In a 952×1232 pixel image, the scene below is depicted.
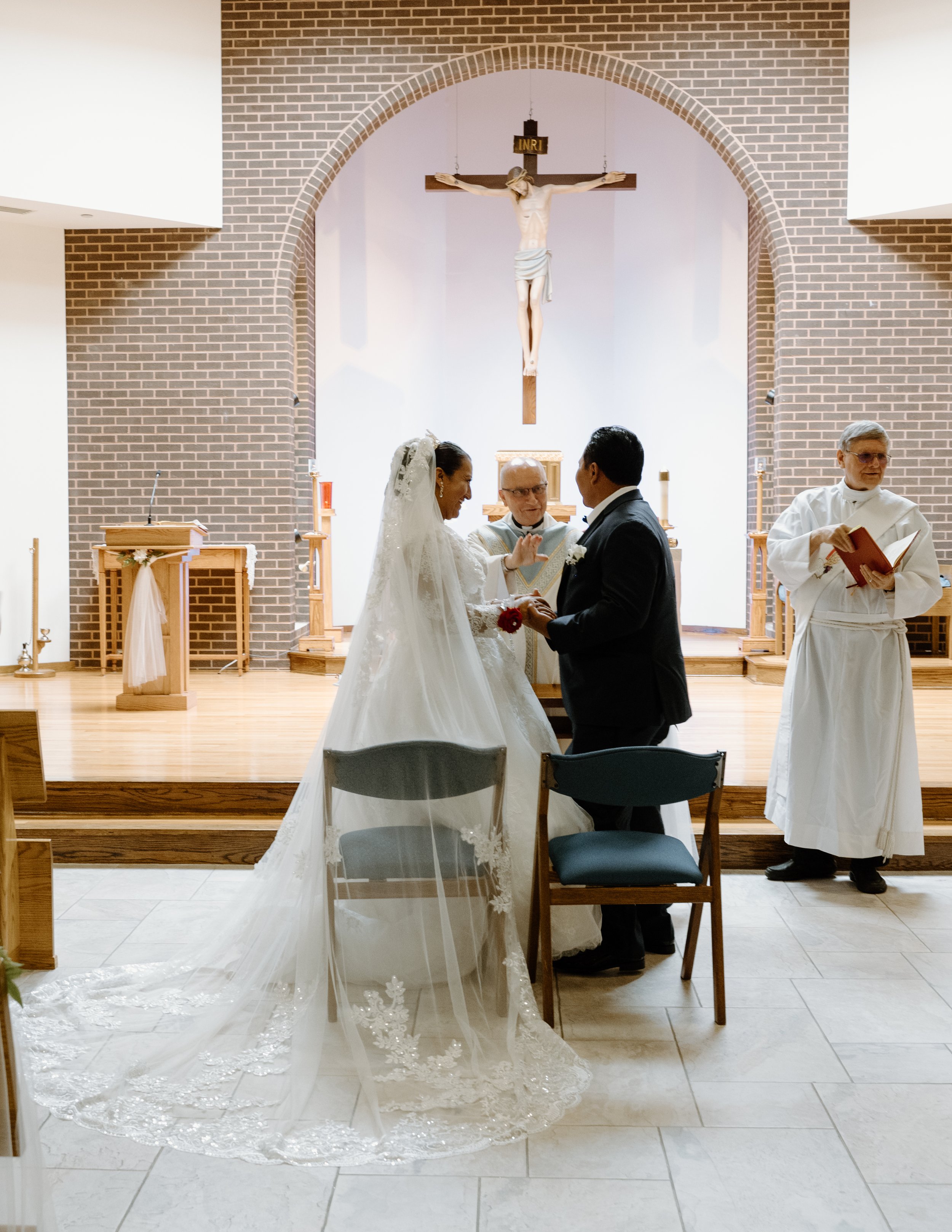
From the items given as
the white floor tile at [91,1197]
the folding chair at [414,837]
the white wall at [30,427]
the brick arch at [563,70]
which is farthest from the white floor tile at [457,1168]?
the brick arch at [563,70]

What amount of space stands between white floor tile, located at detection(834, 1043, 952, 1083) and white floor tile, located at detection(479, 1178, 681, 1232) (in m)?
0.74

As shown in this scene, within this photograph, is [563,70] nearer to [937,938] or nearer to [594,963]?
[937,938]

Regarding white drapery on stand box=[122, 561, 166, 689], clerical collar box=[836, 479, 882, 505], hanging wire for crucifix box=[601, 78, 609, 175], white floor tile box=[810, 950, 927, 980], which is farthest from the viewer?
hanging wire for crucifix box=[601, 78, 609, 175]

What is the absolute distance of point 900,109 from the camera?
7859 mm

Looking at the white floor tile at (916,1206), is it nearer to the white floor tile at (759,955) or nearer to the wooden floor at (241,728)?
the white floor tile at (759,955)

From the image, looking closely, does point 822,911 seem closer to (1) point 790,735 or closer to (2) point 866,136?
(1) point 790,735

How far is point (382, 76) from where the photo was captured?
26.9ft

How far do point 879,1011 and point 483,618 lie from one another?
5.07ft

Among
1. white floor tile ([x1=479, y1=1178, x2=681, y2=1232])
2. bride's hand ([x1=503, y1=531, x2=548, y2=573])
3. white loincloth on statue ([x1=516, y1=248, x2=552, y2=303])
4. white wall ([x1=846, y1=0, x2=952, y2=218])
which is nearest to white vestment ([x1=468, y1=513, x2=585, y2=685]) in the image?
bride's hand ([x1=503, y1=531, x2=548, y2=573])

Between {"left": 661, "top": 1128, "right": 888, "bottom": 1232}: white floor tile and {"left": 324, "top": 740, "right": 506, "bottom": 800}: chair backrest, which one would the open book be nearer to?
{"left": 324, "top": 740, "right": 506, "bottom": 800}: chair backrest

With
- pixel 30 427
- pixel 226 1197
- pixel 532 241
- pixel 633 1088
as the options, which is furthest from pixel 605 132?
pixel 226 1197

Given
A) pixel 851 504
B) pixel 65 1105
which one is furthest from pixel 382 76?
pixel 65 1105

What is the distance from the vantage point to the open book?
3957 millimetres

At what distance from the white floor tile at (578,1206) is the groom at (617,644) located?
1100 mm
